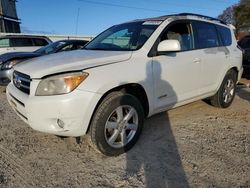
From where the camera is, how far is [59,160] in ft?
11.5

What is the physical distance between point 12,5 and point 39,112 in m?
29.0

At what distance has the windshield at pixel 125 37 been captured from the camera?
408 cm

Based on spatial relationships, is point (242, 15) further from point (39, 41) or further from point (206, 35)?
point (206, 35)

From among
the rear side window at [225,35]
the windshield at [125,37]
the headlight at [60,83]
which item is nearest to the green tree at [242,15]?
the rear side window at [225,35]

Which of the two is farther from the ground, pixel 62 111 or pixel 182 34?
pixel 182 34

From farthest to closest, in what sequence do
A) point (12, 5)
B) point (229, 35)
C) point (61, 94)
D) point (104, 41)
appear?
point (12, 5) → point (229, 35) → point (104, 41) → point (61, 94)

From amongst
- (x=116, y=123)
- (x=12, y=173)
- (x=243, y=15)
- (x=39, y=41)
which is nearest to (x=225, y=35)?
(x=116, y=123)

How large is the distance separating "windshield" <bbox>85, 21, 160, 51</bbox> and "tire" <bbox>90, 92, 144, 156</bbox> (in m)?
0.84

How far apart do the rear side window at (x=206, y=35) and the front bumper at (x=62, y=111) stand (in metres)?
2.43

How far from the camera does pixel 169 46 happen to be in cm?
392

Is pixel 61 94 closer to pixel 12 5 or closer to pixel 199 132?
pixel 199 132

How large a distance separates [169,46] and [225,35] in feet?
A: 7.32

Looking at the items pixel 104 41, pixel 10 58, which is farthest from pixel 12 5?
pixel 104 41

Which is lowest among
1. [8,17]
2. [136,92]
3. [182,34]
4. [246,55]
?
[8,17]
